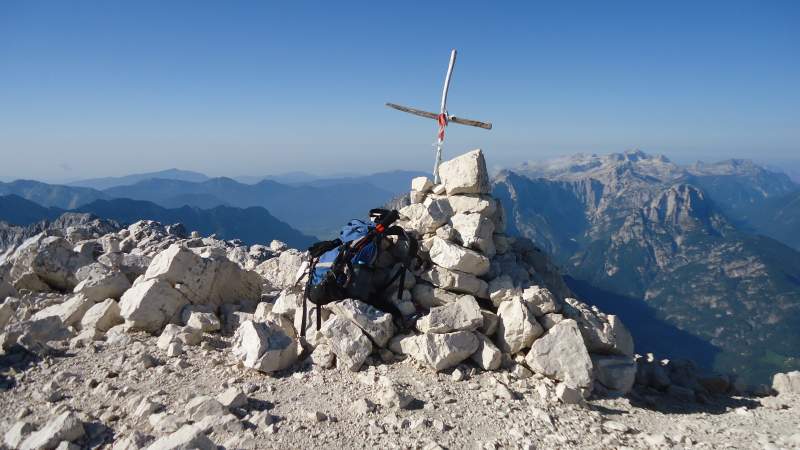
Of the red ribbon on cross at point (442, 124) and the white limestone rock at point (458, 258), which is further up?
the red ribbon on cross at point (442, 124)

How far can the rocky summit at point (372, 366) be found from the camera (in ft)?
21.7

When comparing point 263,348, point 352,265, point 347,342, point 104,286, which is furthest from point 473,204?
point 104,286

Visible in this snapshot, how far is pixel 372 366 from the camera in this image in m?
8.52

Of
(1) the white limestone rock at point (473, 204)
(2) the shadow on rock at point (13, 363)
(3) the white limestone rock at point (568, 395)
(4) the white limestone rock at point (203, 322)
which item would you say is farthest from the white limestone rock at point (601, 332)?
(2) the shadow on rock at point (13, 363)

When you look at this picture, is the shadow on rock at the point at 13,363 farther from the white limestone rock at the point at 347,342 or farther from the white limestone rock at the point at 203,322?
the white limestone rock at the point at 347,342

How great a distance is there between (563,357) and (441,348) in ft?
8.15

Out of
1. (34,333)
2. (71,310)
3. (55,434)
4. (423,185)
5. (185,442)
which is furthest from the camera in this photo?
(423,185)

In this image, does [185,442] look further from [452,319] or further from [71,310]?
[71,310]

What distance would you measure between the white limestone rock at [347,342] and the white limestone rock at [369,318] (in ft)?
Answer: 0.45

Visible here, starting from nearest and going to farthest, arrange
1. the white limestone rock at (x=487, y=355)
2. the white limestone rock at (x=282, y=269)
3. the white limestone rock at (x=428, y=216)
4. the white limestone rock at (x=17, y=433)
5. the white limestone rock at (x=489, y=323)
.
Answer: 1. the white limestone rock at (x=17, y=433)
2. the white limestone rock at (x=487, y=355)
3. the white limestone rock at (x=489, y=323)
4. the white limestone rock at (x=428, y=216)
5. the white limestone rock at (x=282, y=269)

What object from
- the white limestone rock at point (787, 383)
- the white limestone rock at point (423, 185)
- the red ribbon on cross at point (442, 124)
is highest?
the red ribbon on cross at point (442, 124)

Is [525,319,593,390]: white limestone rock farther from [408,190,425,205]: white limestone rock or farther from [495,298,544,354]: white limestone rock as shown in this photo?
[408,190,425,205]: white limestone rock

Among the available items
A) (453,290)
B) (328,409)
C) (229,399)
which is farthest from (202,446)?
(453,290)

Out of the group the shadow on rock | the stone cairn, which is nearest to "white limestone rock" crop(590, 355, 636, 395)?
the stone cairn
